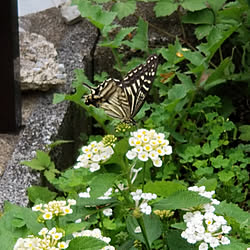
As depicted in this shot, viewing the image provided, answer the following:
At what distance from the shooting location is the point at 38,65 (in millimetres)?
4102

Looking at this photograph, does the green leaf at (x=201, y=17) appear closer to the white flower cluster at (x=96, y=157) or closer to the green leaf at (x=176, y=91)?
the green leaf at (x=176, y=91)

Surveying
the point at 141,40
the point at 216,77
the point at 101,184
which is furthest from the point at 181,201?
the point at 141,40

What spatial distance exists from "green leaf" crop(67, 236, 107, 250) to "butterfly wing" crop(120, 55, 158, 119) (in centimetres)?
156

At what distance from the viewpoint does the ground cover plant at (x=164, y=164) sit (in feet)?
6.87

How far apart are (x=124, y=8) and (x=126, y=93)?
0.85 meters

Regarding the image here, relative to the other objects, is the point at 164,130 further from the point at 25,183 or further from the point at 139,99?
the point at 25,183

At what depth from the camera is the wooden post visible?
11.8 ft

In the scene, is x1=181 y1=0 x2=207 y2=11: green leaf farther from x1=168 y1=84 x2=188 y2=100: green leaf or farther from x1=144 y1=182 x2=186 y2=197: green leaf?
x1=144 y1=182 x2=186 y2=197: green leaf

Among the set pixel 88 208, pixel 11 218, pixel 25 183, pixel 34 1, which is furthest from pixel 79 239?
pixel 34 1

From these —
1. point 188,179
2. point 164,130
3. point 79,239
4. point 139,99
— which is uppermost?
point 79,239

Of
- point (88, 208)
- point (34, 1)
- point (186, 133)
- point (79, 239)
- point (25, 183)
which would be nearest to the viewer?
point (79, 239)

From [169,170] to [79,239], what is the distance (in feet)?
5.52

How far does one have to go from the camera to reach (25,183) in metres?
3.42

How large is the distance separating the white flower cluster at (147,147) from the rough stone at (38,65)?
6.38ft
